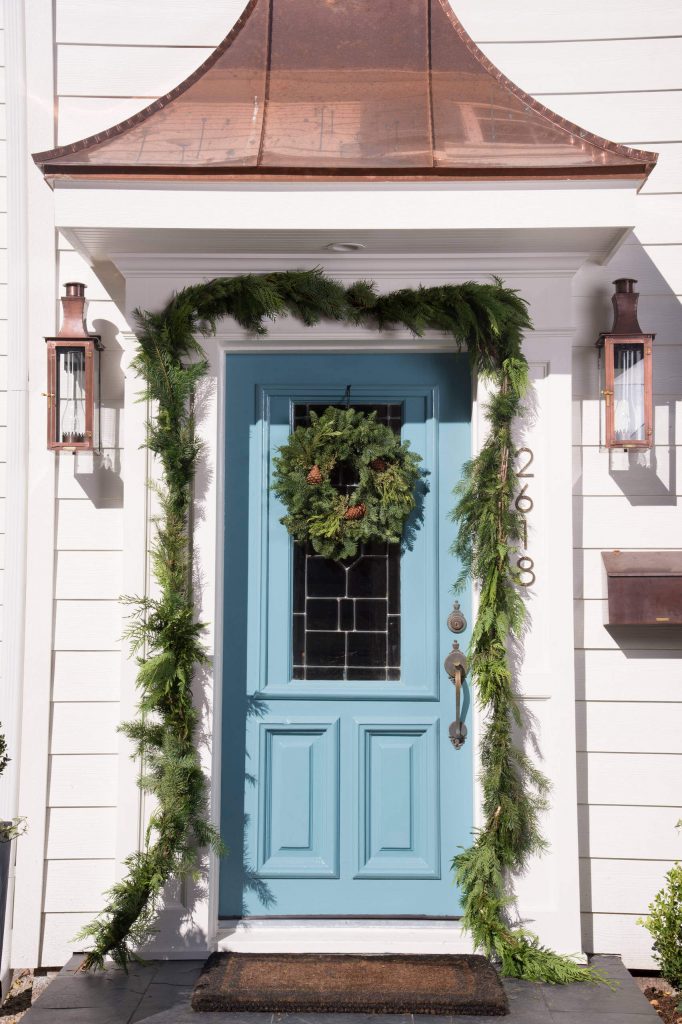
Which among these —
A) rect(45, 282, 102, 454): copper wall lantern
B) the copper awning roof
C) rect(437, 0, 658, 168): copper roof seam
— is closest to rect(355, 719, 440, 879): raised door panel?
rect(45, 282, 102, 454): copper wall lantern

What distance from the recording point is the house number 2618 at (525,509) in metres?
3.36

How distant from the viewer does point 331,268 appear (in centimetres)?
336

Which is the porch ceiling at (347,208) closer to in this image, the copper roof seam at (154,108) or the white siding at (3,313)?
the copper roof seam at (154,108)

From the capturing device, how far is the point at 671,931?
9.82 feet

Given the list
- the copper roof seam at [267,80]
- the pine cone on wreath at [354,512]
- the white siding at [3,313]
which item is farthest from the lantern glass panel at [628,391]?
the white siding at [3,313]

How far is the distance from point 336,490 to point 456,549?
0.52 metres

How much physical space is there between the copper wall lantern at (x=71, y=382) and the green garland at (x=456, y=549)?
221mm

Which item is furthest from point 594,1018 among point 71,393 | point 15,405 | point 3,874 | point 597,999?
point 15,405

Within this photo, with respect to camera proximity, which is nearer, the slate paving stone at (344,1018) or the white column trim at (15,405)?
the slate paving stone at (344,1018)

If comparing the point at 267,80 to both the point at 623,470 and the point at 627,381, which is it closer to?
the point at 627,381

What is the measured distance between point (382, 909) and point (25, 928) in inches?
54.6

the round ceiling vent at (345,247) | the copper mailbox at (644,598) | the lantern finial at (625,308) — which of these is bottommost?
the copper mailbox at (644,598)

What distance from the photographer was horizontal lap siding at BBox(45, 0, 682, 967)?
345 centimetres

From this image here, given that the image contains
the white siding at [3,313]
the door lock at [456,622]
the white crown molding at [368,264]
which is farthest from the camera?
the white siding at [3,313]
